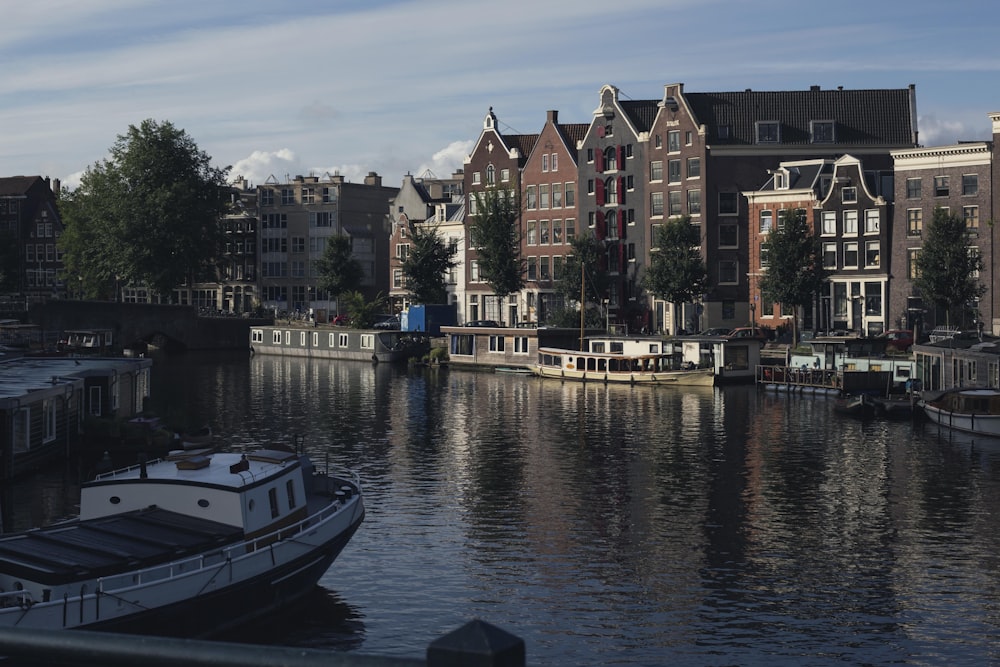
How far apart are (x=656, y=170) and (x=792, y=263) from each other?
23253 mm

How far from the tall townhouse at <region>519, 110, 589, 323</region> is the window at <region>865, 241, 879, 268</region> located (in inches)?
1254

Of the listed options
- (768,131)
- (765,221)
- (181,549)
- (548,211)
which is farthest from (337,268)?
(181,549)

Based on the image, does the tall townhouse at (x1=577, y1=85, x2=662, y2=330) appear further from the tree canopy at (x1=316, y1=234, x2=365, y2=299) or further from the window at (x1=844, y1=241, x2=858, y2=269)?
the tree canopy at (x1=316, y1=234, x2=365, y2=299)

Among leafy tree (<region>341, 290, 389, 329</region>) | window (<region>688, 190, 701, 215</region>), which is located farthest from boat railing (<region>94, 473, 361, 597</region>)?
leafy tree (<region>341, 290, 389, 329</region>)

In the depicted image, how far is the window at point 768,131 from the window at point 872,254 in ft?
54.2

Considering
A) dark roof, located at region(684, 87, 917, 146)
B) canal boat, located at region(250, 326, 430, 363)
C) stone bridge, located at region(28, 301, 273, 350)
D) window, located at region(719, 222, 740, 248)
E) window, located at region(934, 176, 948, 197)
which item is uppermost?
dark roof, located at region(684, 87, 917, 146)

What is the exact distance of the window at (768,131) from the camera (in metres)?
116

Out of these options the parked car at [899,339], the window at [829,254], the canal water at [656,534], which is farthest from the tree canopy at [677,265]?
the canal water at [656,534]

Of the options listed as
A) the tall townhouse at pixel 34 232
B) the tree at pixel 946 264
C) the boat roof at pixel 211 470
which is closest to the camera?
the boat roof at pixel 211 470

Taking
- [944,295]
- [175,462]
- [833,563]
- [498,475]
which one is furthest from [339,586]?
[944,295]

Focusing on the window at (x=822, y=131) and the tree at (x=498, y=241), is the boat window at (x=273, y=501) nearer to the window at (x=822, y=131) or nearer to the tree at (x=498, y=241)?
the tree at (x=498, y=241)

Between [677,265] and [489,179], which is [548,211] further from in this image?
[677,265]

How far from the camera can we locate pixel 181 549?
26.4m

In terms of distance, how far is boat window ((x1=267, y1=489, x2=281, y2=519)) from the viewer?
3051 centimetres
